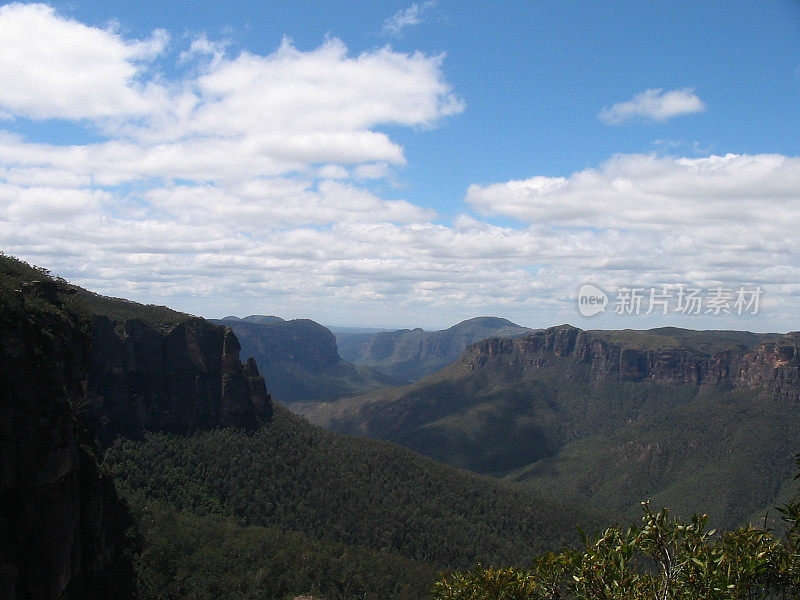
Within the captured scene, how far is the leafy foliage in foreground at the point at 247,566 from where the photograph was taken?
60.1 m

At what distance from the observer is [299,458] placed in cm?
10669

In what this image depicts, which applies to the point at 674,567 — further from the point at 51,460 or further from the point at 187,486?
the point at 187,486

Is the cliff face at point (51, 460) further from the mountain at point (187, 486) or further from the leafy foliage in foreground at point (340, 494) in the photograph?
the leafy foliage in foreground at point (340, 494)

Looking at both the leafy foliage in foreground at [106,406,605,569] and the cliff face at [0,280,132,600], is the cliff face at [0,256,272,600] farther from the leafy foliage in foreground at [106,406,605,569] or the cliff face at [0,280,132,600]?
the leafy foliage in foreground at [106,406,605,569]

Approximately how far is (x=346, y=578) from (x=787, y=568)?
5883 cm

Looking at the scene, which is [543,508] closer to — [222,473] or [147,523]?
[222,473]

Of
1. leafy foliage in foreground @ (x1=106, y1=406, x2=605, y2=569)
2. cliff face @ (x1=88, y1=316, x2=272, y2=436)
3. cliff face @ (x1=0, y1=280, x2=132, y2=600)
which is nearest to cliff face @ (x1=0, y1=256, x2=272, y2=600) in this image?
cliff face @ (x1=0, y1=280, x2=132, y2=600)

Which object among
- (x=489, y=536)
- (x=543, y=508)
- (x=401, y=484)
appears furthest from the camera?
(x=543, y=508)

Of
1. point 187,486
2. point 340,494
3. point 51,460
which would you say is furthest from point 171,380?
point 51,460

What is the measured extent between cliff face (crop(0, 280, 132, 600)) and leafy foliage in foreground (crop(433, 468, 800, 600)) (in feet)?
106

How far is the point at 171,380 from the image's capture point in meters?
106

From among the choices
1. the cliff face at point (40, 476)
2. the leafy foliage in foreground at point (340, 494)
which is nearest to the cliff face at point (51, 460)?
the cliff face at point (40, 476)

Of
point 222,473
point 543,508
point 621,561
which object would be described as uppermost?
point 621,561

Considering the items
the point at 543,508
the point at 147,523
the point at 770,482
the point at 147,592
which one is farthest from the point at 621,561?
the point at 770,482
